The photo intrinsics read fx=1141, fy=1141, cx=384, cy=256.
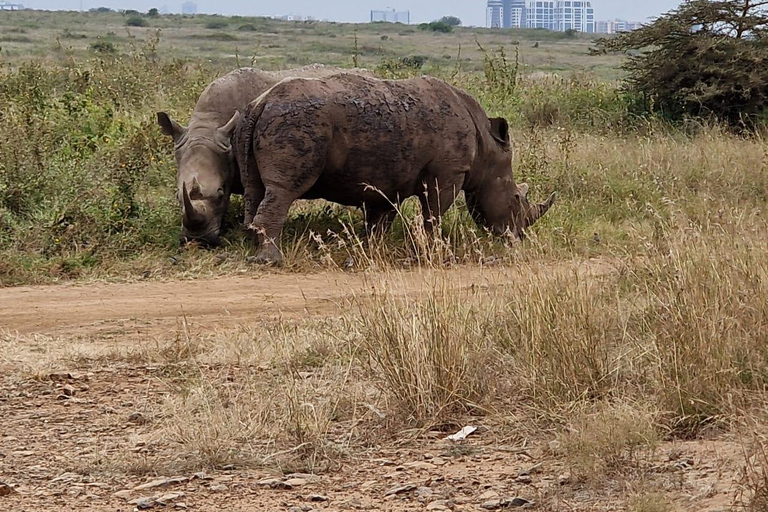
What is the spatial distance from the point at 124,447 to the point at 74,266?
15.0 feet

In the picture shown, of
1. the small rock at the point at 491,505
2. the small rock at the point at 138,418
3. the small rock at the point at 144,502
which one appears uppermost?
the small rock at the point at 491,505

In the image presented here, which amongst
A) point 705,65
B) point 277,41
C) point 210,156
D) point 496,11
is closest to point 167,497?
point 210,156

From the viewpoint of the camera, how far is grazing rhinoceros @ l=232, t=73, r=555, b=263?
9680mm

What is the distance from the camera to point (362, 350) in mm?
6250

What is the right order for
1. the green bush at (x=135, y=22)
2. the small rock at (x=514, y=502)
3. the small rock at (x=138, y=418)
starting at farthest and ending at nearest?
the green bush at (x=135, y=22) < the small rock at (x=138, y=418) < the small rock at (x=514, y=502)

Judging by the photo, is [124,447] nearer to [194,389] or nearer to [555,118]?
[194,389]

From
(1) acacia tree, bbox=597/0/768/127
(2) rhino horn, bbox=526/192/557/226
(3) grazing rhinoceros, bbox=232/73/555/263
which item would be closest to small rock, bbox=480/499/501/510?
(3) grazing rhinoceros, bbox=232/73/555/263

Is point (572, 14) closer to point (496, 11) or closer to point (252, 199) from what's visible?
point (496, 11)

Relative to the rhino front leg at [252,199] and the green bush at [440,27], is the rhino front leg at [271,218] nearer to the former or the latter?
the rhino front leg at [252,199]

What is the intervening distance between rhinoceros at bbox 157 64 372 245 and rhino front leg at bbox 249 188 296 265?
23.2 inches

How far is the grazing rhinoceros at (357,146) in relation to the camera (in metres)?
9.68

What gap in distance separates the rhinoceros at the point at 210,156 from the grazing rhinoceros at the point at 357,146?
320 millimetres

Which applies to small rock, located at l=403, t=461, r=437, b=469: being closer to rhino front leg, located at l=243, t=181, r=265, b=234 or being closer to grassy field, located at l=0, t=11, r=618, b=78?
rhino front leg, located at l=243, t=181, r=265, b=234

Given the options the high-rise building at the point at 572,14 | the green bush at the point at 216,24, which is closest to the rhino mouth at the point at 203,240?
the green bush at the point at 216,24
